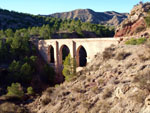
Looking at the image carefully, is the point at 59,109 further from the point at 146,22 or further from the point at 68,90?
the point at 146,22

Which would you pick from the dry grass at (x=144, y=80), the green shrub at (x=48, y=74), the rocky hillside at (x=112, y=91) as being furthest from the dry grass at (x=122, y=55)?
the green shrub at (x=48, y=74)

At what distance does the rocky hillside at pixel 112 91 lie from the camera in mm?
9953

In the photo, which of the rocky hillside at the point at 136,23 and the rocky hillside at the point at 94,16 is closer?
the rocky hillside at the point at 136,23

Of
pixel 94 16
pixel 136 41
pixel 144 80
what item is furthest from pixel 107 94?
pixel 94 16

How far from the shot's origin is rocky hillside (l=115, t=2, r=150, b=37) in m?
26.0

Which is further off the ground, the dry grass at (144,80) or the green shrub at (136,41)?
the green shrub at (136,41)

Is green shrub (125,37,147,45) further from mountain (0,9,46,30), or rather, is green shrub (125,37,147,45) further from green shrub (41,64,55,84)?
mountain (0,9,46,30)

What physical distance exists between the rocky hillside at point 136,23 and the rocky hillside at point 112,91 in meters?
8.50

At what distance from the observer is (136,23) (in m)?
26.8

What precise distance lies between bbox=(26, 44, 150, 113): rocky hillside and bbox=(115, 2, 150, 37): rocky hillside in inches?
335

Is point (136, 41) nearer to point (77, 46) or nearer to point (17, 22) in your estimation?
point (77, 46)

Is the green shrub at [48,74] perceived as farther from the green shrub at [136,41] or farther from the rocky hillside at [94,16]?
the rocky hillside at [94,16]

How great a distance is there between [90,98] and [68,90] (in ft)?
10.9

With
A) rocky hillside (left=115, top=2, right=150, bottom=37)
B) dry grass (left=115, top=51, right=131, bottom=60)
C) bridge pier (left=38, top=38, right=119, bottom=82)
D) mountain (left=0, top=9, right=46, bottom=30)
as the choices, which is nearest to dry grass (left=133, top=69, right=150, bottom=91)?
dry grass (left=115, top=51, right=131, bottom=60)
